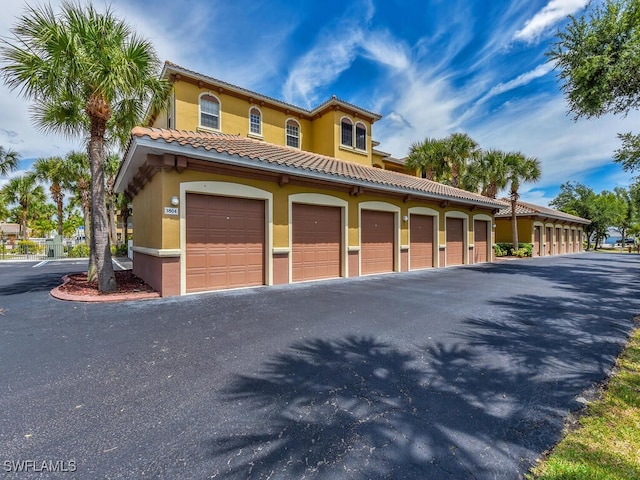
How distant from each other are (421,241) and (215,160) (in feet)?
34.5

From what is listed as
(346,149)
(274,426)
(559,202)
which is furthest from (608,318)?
(559,202)

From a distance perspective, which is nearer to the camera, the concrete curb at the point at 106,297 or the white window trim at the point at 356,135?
the concrete curb at the point at 106,297

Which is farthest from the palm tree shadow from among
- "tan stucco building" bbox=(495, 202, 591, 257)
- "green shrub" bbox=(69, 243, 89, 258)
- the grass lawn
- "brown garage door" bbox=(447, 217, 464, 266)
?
"green shrub" bbox=(69, 243, 89, 258)

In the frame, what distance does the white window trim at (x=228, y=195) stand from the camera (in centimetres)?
767

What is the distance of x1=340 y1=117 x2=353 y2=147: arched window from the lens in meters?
15.6

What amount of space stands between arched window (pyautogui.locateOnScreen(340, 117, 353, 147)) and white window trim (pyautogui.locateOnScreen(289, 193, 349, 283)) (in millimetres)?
6146

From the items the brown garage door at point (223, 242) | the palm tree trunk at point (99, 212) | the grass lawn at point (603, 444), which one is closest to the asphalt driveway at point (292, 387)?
the grass lawn at point (603, 444)

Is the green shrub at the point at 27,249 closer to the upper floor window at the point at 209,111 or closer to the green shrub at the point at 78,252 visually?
the green shrub at the point at 78,252

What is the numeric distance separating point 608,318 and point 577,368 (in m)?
3.50

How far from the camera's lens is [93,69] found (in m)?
7.10

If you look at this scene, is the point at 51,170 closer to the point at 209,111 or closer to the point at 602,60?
the point at 209,111

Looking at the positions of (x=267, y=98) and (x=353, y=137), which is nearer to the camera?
(x=267, y=98)

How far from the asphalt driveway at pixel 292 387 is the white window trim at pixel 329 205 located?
12.3ft

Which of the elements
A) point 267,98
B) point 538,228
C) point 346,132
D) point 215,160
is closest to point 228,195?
point 215,160
